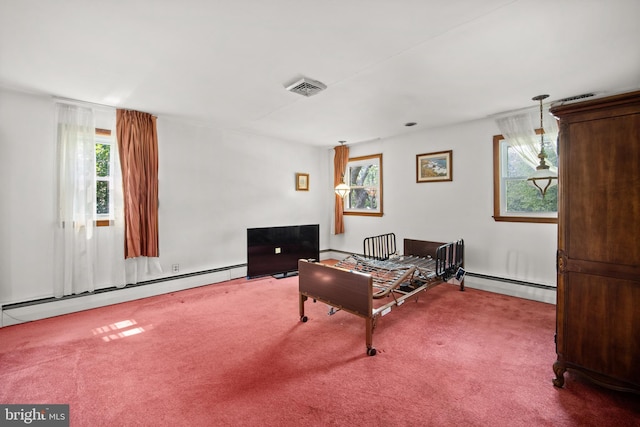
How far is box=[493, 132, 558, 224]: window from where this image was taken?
371 cm

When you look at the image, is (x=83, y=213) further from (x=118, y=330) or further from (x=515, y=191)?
(x=515, y=191)

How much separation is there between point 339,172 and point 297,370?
444cm

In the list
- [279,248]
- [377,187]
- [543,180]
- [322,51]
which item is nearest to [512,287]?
[543,180]

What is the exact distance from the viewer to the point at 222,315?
3312 mm

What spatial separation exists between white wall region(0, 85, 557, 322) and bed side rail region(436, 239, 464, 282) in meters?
0.29

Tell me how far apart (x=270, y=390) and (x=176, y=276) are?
2.93 metres

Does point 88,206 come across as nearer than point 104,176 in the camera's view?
Yes

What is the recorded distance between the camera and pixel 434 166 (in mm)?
4730

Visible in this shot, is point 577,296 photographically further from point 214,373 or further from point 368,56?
point 214,373

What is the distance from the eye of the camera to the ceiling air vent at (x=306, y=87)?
286cm

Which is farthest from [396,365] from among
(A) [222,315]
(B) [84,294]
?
(B) [84,294]

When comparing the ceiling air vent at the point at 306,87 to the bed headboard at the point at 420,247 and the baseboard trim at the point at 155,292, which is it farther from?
the baseboard trim at the point at 155,292

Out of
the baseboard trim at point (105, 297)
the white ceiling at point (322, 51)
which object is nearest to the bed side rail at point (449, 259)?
the white ceiling at point (322, 51)

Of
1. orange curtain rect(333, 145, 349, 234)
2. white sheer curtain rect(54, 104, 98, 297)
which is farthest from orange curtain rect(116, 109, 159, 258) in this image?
orange curtain rect(333, 145, 349, 234)
